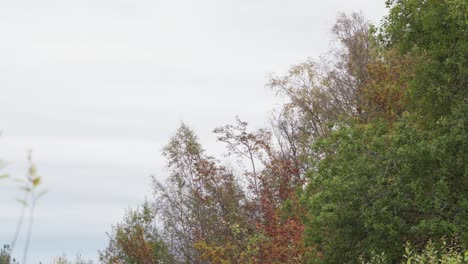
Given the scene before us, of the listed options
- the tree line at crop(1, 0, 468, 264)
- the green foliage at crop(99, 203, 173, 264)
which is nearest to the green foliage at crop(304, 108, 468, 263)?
the tree line at crop(1, 0, 468, 264)

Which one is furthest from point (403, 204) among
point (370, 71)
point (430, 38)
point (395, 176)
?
point (370, 71)

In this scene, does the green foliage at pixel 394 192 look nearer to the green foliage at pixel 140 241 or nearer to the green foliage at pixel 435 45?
the green foliage at pixel 435 45

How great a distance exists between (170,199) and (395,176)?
2622cm

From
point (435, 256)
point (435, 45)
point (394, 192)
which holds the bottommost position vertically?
point (435, 256)

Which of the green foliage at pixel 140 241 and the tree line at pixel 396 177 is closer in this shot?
the tree line at pixel 396 177

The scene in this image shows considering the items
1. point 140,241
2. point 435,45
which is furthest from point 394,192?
point 140,241

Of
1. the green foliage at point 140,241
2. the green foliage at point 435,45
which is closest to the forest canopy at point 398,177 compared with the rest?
the green foliage at point 435,45

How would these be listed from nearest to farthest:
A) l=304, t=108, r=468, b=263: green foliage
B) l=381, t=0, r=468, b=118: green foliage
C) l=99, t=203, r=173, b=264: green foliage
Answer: l=304, t=108, r=468, b=263: green foliage
l=381, t=0, r=468, b=118: green foliage
l=99, t=203, r=173, b=264: green foliage

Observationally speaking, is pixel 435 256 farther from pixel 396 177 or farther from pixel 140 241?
pixel 140 241

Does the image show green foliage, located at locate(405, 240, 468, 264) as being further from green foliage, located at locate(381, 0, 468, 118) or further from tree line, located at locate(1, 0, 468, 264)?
green foliage, located at locate(381, 0, 468, 118)

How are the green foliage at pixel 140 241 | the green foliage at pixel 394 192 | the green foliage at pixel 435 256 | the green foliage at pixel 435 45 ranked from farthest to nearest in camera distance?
the green foliage at pixel 140 241, the green foliage at pixel 435 45, the green foliage at pixel 394 192, the green foliage at pixel 435 256

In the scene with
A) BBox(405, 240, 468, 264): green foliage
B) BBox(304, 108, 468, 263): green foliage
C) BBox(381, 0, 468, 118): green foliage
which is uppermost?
BBox(381, 0, 468, 118): green foliage

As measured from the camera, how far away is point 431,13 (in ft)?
80.4

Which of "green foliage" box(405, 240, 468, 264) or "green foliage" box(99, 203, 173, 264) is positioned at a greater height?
"green foliage" box(99, 203, 173, 264)
